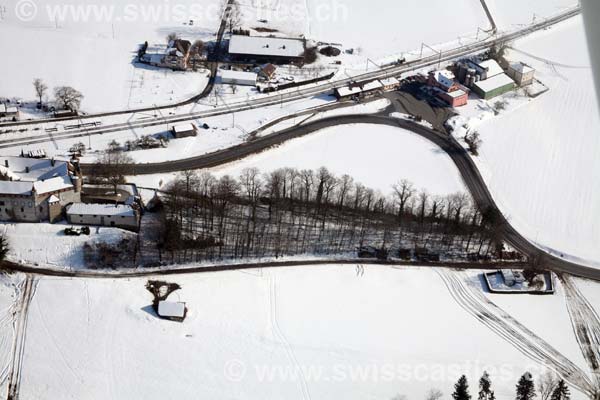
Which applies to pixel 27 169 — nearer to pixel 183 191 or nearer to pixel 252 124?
pixel 183 191

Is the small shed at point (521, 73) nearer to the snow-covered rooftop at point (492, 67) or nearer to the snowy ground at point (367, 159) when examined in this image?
the snow-covered rooftop at point (492, 67)

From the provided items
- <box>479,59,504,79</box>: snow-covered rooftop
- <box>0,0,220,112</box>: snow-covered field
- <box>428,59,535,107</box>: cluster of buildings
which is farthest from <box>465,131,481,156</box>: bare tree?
<box>0,0,220,112</box>: snow-covered field

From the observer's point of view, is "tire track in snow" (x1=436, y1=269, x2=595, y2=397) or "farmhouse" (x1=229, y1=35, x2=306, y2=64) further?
"farmhouse" (x1=229, y1=35, x2=306, y2=64)

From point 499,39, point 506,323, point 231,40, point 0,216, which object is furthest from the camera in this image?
point 499,39

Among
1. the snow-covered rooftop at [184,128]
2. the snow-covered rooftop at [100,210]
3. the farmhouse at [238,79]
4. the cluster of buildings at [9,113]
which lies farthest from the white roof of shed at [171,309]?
the farmhouse at [238,79]

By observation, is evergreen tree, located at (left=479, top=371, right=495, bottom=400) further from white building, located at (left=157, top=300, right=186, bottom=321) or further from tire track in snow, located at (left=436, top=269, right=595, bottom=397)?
white building, located at (left=157, top=300, right=186, bottom=321)

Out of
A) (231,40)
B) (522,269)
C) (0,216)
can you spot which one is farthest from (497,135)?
(0,216)

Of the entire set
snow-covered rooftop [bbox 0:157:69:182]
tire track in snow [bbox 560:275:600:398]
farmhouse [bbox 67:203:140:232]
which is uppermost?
snow-covered rooftop [bbox 0:157:69:182]
